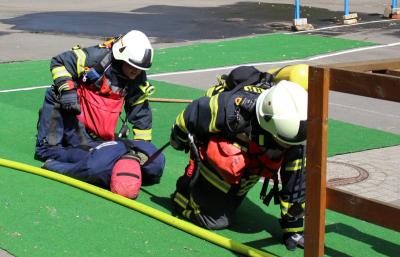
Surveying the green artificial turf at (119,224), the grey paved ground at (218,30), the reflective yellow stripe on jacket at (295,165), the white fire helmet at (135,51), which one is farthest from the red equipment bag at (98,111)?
the reflective yellow stripe on jacket at (295,165)

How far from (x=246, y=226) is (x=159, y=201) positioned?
2.71 feet

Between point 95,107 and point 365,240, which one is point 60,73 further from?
point 365,240

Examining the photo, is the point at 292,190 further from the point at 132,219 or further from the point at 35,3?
the point at 35,3

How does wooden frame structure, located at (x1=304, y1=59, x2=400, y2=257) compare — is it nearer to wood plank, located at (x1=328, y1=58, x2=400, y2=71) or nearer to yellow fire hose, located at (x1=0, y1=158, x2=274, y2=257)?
wood plank, located at (x1=328, y1=58, x2=400, y2=71)

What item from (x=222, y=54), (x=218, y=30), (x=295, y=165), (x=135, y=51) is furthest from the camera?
(x=218, y=30)

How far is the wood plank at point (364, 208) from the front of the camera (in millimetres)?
3812

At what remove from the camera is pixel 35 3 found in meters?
25.3

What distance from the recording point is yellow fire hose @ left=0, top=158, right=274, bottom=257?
4.76 meters

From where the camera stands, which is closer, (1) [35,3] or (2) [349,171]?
(2) [349,171]

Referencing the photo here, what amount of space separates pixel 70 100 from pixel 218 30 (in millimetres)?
11614

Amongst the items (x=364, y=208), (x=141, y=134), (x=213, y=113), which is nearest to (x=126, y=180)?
(x=141, y=134)

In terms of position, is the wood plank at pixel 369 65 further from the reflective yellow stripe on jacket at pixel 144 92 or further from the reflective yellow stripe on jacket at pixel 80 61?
the reflective yellow stripe on jacket at pixel 80 61

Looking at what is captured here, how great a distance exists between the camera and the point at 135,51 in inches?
244

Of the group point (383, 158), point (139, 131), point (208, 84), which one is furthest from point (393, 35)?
point (139, 131)
